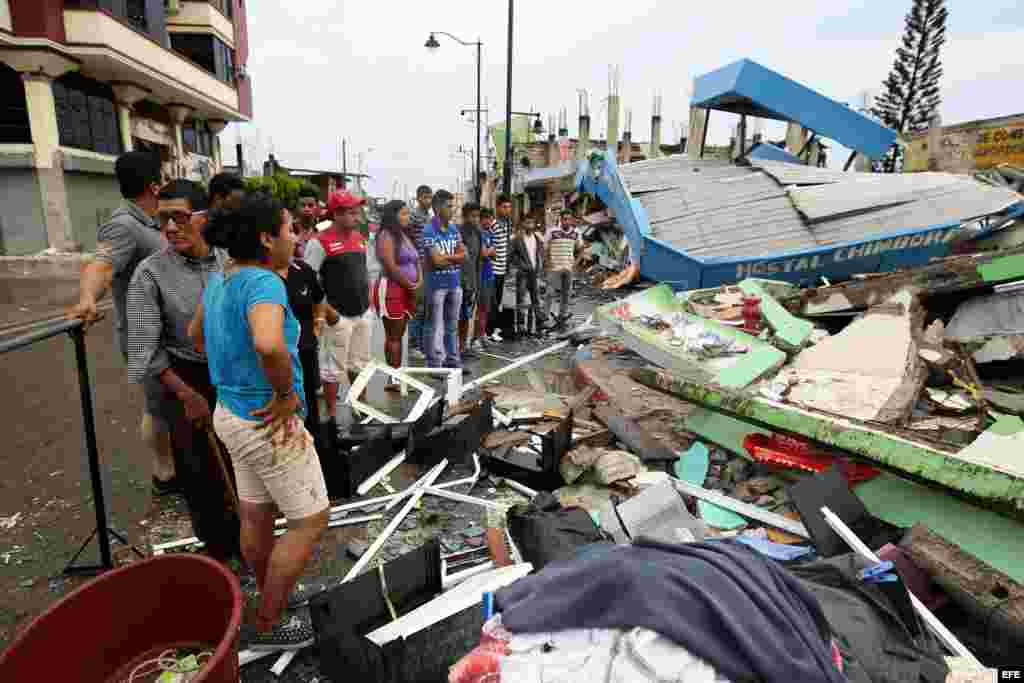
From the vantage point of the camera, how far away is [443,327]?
618cm

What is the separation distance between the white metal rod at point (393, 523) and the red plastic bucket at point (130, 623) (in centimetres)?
70

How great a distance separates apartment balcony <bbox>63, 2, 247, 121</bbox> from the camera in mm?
17094

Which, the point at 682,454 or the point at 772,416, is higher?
the point at 772,416

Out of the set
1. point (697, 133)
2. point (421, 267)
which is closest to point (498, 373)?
point (421, 267)

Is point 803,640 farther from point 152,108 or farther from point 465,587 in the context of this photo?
point 152,108

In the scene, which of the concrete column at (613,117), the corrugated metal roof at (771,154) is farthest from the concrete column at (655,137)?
the corrugated metal roof at (771,154)

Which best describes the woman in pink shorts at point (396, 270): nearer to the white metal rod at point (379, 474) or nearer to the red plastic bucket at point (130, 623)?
the white metal rod at point (379, 474)

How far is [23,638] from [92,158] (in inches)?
889

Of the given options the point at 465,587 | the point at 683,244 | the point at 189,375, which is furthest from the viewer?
the point at 683,244

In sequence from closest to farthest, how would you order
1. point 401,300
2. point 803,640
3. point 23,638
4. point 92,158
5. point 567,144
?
1. point 803,640
2. point 23,638
3. point 401,300
4. point 92,158
5. point 567,144

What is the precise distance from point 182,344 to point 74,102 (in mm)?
21715

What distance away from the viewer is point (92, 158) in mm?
18781

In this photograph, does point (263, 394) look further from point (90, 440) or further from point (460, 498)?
point (460, 498)

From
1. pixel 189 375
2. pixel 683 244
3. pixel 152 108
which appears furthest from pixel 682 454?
pixel 152 108
